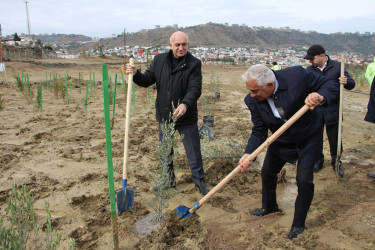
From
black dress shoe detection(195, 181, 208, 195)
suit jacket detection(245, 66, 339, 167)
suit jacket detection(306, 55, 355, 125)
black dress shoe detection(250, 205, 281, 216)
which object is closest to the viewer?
suit jacket detection(245, 66, 339, 167)

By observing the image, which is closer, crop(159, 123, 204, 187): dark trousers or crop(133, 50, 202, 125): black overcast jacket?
crop(133, 50, 202, 125): black overcast jacket

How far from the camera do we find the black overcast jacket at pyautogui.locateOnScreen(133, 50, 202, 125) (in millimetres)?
3133

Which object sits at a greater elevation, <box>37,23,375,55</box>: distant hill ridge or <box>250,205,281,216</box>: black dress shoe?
<box>37,23,375,55</box>: distant hill ridge

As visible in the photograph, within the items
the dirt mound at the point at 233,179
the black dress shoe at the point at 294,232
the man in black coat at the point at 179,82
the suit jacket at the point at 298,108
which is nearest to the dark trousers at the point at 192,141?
the man in black coat at the point at 179,82

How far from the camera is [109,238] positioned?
2695 millimetres

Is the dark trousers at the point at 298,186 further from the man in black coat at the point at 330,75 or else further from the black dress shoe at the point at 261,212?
the man in black coat at the point at 330,75

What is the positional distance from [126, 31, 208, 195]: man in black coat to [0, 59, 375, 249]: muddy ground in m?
0.63

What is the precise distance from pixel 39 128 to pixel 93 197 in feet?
10.6

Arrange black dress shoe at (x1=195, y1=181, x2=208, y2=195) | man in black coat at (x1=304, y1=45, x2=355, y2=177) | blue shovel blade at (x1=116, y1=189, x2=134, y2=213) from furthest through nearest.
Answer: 1. man in black coat at (x1=304, y1=45, x2=355, y2=177)
2. black dress shoe at (x1=195, y1=181, x2=208, y2=195)
3. blue shovel blade at (x1=116, y1=189, x2=134, y2=213)

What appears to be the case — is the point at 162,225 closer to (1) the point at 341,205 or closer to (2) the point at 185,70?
(2) the point at 185,70

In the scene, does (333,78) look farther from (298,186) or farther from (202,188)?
(202,188)

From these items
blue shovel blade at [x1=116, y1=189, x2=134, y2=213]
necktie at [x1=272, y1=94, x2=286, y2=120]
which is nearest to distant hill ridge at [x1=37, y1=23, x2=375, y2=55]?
→ blue shovel blade at [x1=116, y1=189, x2=134, y2=213]

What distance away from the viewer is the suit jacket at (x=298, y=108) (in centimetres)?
234

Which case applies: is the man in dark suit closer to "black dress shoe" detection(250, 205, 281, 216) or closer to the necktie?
Result: the necktie
